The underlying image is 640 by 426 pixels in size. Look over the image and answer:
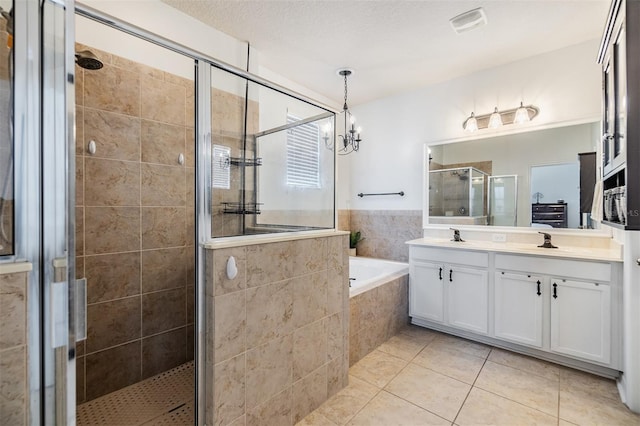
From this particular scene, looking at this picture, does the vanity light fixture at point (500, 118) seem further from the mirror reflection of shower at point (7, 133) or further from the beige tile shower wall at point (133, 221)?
the mirror reflection of shower at point (7, 133)

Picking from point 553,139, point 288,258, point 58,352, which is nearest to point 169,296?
point 288,258

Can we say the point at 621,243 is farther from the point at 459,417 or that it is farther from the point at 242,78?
the point at 242,78

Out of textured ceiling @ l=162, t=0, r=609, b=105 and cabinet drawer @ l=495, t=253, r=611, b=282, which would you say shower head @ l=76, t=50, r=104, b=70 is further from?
cabinet drawer @ l=495, t=253, r=611, b=282

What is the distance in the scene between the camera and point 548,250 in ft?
8.13

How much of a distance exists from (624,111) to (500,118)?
6.36 feet

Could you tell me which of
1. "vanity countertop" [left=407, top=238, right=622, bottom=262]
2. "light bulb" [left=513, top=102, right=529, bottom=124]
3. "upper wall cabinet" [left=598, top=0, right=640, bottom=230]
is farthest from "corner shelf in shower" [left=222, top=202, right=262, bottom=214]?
"light bulb" [left=513, top=102, right=529, bottom=124]

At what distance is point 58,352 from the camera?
0.76m

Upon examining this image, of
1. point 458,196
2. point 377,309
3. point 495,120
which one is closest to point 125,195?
point 377,309

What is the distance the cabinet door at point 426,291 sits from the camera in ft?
9.41

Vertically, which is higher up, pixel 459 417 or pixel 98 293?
pixel 98 293

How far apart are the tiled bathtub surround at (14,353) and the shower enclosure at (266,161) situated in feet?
2.37

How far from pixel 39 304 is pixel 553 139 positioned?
11.9 ft

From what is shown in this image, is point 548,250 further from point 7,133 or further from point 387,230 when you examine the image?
point 7,133

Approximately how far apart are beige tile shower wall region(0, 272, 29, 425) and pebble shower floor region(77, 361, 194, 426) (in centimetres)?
115
